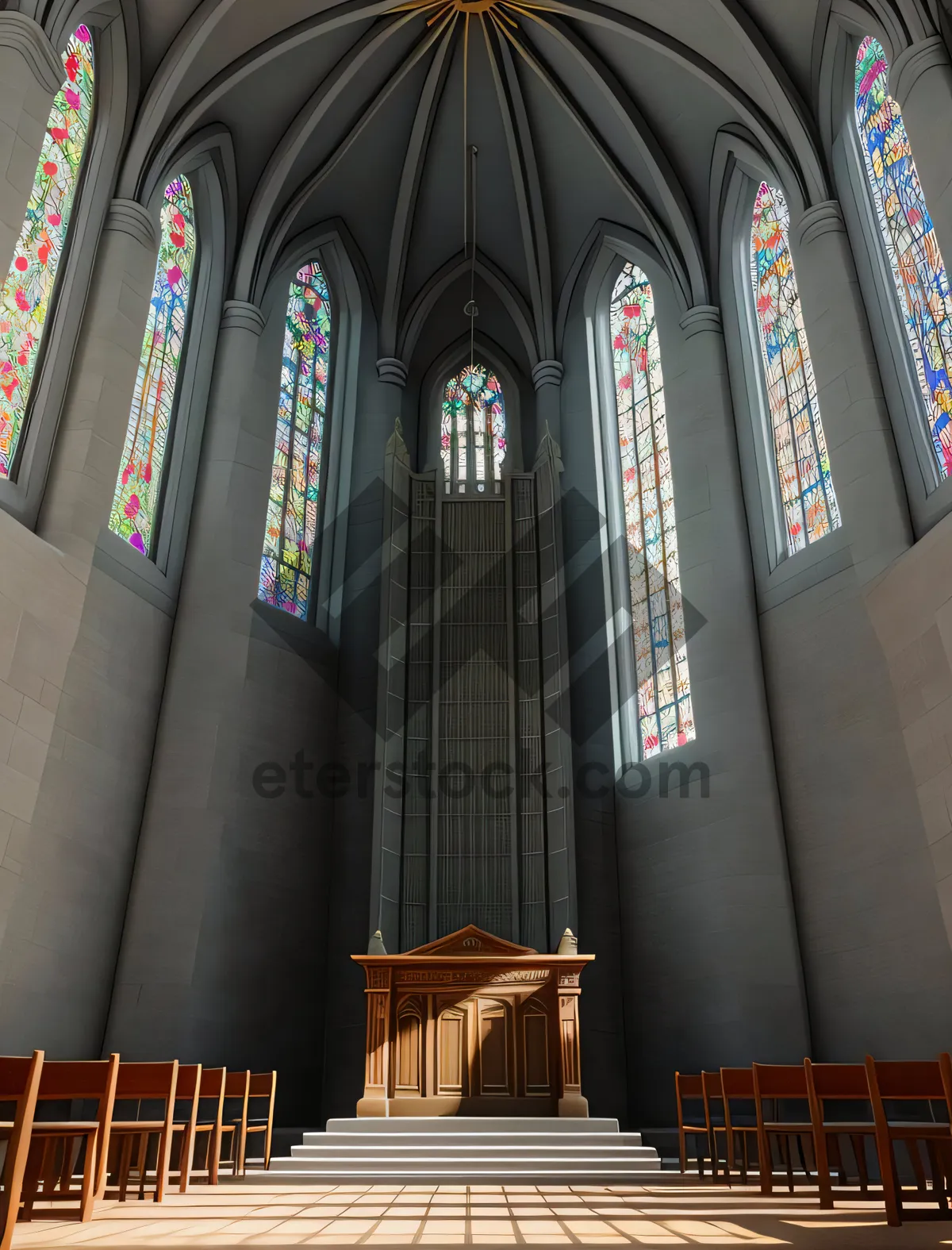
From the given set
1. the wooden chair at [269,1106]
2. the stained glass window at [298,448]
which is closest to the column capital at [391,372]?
the stained glass window at [298,448]

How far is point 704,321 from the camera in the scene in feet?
46.2

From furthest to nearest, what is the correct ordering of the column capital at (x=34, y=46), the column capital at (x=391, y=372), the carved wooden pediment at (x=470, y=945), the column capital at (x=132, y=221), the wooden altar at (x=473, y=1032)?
the column capital at (x=391, y=372) → the column capital at (x=132, y=221) → the carved wooden pediment at (x=470, y=945) → the wooden altar at (x=473, y=1032) → the column capital at (x=34, y=46)

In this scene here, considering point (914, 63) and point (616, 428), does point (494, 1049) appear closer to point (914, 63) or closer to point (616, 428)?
point (616, 428)

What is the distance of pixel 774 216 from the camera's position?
13.5 m

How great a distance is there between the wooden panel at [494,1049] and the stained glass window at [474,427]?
8036 millimetres

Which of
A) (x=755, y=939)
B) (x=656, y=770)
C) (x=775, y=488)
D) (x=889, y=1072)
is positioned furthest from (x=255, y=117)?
(x=889, y=1072)

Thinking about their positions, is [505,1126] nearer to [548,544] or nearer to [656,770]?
[656,770]

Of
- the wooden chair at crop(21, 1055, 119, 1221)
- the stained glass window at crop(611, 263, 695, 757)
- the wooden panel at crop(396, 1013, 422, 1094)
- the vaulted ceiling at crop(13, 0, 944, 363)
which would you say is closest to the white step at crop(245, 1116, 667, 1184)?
the wooden panel at crop(396, 1013, 422, 1094)

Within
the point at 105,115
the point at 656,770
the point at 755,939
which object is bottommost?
the point at 755,939

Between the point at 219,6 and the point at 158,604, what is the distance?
6.83m

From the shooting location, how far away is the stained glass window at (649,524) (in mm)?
13219

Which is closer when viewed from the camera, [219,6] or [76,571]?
[76,571]

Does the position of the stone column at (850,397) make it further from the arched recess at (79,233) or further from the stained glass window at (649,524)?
the arched recess at (79,233)

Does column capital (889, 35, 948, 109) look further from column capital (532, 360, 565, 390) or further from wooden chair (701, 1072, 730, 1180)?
wooden chair (701, 1072, 730, 1180)
